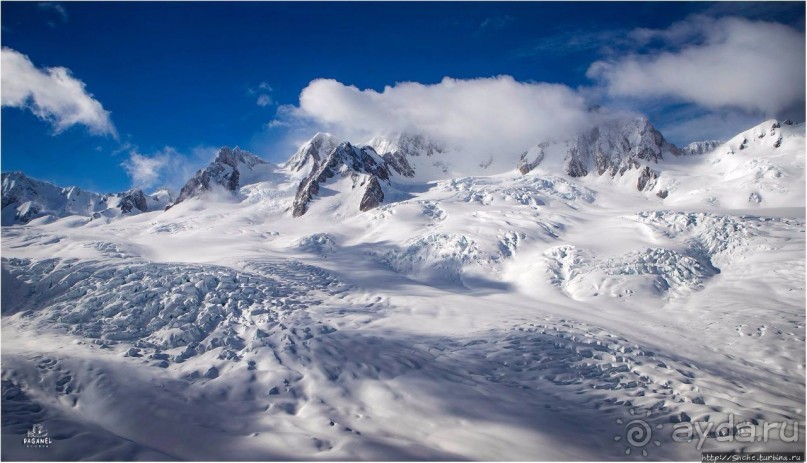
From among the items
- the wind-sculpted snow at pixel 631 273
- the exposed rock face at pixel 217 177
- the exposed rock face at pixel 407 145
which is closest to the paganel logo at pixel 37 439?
the wind-sculpted snow at pixel 631 273

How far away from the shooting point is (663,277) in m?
28.2

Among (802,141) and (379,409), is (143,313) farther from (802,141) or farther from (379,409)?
(802,141)

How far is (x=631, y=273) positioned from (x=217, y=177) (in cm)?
10003

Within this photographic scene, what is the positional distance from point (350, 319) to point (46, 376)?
12.1 m

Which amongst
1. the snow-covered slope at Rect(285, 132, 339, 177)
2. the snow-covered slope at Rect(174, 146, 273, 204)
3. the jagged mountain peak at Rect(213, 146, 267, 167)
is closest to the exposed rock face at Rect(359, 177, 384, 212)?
the snow-covered slope at Rect(174, 146, 273, 204)

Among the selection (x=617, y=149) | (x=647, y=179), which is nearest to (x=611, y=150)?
(x=617, y=149)

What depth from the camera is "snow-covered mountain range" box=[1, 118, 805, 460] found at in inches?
399

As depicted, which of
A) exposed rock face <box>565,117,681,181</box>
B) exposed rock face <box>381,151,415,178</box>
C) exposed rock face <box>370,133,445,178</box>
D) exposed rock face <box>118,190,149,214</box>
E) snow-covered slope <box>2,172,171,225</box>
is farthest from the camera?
exposed rock face <box>370,133,445,178</box>

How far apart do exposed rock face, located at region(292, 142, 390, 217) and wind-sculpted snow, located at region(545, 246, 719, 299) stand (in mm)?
40230

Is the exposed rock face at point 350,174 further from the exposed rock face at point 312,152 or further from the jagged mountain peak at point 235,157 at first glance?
the jagged mountain peak at point 235,157

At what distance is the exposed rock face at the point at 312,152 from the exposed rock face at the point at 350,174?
28.4m

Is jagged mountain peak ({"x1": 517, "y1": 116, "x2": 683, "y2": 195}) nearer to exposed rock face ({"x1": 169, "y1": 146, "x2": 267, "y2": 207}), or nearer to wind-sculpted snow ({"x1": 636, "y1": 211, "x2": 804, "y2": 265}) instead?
wind-sculpted snow ({"x1": 636, "y1": 211, "x2": 804, "y2": 265})

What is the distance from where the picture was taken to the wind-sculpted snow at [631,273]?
88.6 ft

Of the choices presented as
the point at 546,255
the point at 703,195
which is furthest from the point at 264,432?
the point at 703,195
